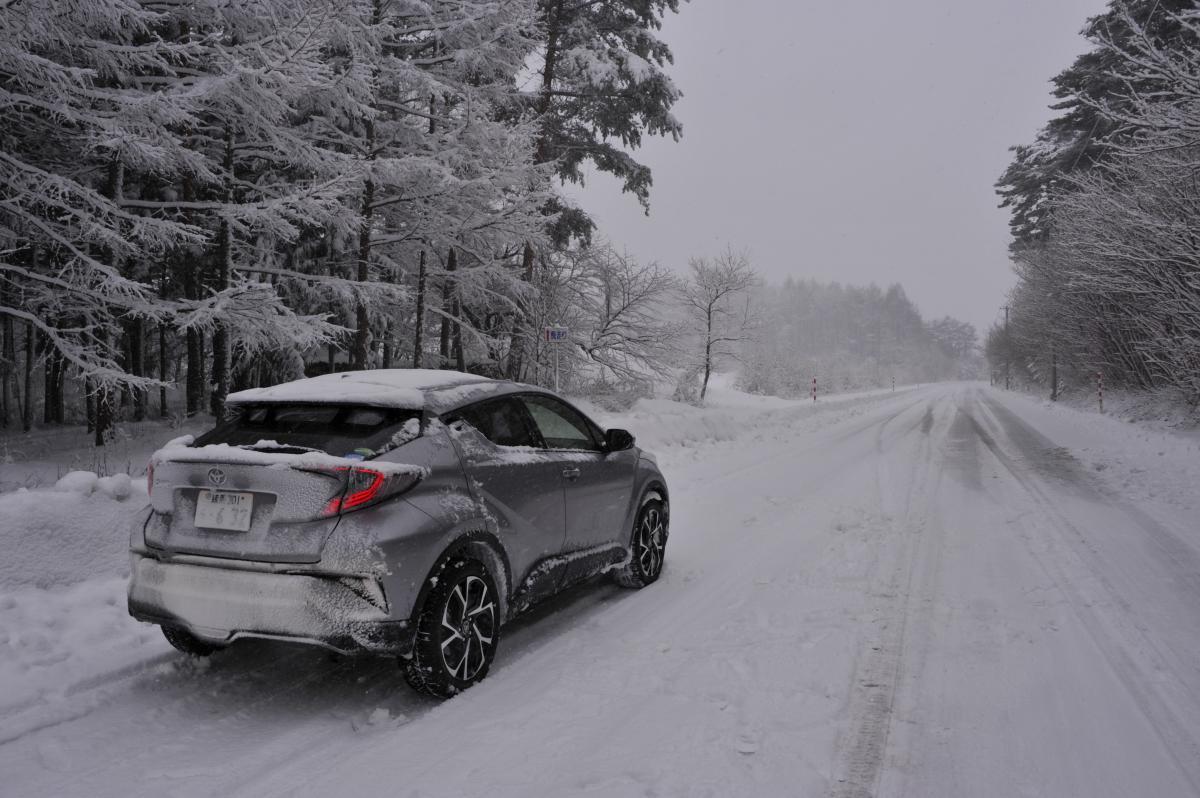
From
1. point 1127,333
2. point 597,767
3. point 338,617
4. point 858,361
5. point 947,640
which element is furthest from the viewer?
point 858,361

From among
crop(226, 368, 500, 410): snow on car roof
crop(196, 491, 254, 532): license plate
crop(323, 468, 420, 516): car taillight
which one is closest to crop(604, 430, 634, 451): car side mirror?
crop(226, 368, 500, 410): snow on car roof

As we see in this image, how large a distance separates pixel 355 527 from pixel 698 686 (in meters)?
1.86

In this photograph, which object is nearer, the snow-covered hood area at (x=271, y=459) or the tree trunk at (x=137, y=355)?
the snow-covered hood area at (x=271, y=459)

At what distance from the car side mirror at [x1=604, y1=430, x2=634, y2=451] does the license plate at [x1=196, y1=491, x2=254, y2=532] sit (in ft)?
8.20

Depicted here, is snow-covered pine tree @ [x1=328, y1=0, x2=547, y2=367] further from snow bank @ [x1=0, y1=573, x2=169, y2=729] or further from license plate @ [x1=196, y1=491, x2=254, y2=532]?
license plate @ [x1=196, y1=491, x2=254, y2=532]

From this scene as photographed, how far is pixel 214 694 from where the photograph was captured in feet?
10.9

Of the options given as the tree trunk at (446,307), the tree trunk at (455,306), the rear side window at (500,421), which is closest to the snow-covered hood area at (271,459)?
the rear side window at (500,421)

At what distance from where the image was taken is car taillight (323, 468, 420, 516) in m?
2.98

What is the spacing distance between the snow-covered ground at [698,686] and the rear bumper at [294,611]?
0.43 metres

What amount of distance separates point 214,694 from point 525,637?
5.47ft

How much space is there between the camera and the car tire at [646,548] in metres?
5.07

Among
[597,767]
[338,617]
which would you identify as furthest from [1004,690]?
[338,617]

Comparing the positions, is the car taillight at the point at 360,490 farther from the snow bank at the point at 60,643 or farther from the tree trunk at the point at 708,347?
the tree trunk at the point at 708,347

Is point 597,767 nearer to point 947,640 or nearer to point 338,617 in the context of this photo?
point 338,617
